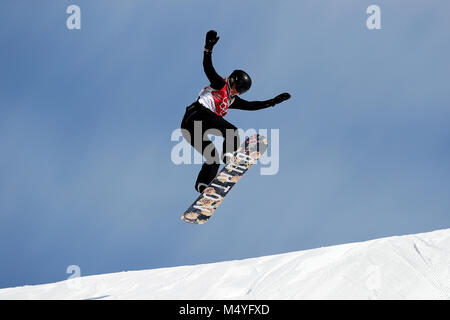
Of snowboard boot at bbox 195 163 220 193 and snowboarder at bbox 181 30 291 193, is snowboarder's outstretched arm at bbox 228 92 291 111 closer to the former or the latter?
snowboarder at bbox 181 30 291 193

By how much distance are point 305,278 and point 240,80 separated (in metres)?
5.79

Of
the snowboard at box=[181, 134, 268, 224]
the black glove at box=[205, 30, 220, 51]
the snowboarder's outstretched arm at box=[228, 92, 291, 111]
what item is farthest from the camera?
the snowboarder's outstretched arm at box=[228, 92, 291, 111]

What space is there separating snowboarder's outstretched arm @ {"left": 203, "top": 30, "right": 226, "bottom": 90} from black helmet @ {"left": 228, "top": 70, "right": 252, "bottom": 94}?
7.6 inches

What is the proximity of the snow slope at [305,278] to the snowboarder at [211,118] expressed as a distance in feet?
14.2

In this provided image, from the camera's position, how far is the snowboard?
795cm

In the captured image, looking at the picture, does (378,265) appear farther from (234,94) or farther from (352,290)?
(234,94)

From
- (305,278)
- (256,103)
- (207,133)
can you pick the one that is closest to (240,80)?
(256,103)

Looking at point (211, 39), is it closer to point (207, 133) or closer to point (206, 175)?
point (207, 133)

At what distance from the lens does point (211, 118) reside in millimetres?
7668

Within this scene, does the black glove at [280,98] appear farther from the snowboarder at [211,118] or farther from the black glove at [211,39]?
the black glove at [211,39]

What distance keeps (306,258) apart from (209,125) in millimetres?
7046

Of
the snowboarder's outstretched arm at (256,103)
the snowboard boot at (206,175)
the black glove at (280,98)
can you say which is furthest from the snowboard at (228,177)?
the black glove at (280,98)

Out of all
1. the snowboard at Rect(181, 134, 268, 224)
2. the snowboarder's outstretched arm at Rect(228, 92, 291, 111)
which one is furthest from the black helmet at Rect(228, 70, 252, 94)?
the snowboard at Rect(181, 134, 268, 224)
